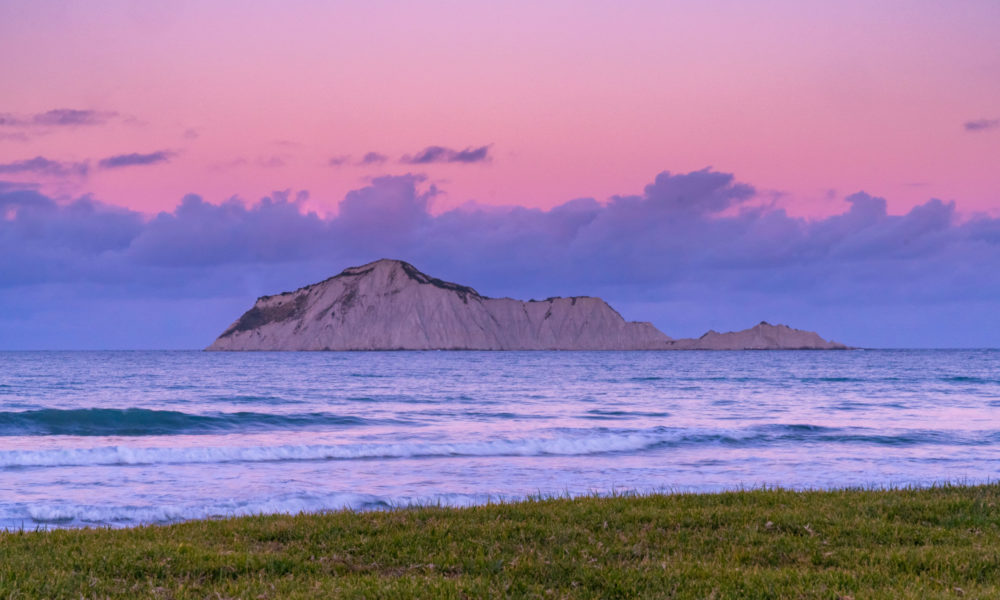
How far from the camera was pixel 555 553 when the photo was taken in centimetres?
914

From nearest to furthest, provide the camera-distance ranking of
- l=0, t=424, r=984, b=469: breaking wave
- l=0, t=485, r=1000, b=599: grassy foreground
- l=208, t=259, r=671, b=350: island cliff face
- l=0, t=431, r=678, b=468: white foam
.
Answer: l=0, t=485, r=1000, b=599: grassy foreground → l=0, t=431, r=678, b=468: white foam → l=0, t=424, r=984, b=469: breaking wave → l=208, t=259, r=671, b=350: island cliff face

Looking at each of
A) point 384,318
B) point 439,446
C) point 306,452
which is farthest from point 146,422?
point 384,318

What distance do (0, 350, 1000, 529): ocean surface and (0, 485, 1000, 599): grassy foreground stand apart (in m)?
4.95

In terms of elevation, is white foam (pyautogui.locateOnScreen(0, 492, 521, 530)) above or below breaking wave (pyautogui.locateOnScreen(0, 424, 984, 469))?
above

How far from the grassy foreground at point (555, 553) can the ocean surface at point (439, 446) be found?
495 cm

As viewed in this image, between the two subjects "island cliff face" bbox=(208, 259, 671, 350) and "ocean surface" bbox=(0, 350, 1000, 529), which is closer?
"ocean surface" bbox=(0, 350, 1000, 529)

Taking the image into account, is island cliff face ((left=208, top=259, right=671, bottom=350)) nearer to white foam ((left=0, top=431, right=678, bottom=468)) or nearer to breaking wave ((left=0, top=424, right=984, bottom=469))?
breaking wave ((left=0, top=424, right=984, bottom=469))

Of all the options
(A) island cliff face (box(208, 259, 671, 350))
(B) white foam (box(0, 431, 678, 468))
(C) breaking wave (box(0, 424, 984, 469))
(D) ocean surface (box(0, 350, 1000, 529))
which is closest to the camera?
(D) ocean surface (box(0, 350, 1000, 529))

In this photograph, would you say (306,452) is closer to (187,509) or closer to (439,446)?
(439,446)

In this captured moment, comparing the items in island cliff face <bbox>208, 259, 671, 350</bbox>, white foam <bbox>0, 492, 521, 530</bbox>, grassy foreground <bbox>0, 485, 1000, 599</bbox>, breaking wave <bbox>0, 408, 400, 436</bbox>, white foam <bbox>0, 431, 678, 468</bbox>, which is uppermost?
island cliff face <bbox>208, 259, 671, 350</bbox>

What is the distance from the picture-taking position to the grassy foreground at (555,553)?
25.5ft

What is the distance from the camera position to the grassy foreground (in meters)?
7.76

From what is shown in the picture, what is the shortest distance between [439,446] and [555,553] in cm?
1706

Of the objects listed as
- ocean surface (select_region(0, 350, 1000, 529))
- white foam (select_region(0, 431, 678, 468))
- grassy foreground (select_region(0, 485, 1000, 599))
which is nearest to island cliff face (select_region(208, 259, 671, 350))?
ocean surface (select_region(0, 350, 1000, 529))
